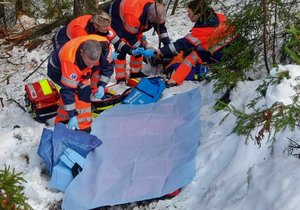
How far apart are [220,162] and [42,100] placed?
2.56 metres

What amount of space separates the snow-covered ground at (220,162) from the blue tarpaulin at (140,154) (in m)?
0.13

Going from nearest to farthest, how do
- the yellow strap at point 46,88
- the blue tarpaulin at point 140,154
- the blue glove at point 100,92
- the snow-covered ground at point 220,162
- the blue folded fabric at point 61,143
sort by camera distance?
the snow-covered ground at point 220,162
the blue tarpaulin at point 140,154
the blue folded fabric at point 61,143
the blue glove at point 100,92
the yellow strap at point 46,88

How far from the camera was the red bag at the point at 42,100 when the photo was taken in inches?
232

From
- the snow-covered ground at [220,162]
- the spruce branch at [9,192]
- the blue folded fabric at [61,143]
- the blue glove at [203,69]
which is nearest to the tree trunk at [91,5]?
the snow-covered ground at [220,162]

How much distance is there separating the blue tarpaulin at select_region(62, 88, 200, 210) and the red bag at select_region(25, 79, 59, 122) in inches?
28.6

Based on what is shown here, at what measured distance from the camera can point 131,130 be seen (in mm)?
5434

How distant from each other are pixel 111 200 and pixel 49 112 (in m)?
2.01

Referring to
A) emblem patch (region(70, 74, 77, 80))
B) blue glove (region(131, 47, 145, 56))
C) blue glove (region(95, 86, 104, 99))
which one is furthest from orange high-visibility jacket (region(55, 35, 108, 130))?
blue glove (region(131, 47, 145, 56))

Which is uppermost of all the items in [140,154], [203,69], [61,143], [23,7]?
[203,69]

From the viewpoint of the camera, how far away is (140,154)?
502 cm

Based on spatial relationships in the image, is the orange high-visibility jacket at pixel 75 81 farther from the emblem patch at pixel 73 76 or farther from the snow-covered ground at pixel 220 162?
the snow-covered ground at pixel 220 162

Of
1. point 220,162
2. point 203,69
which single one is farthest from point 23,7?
point 220,162

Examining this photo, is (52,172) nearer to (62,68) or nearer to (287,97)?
(62,68)

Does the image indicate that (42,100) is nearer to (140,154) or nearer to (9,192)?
(140,154)
